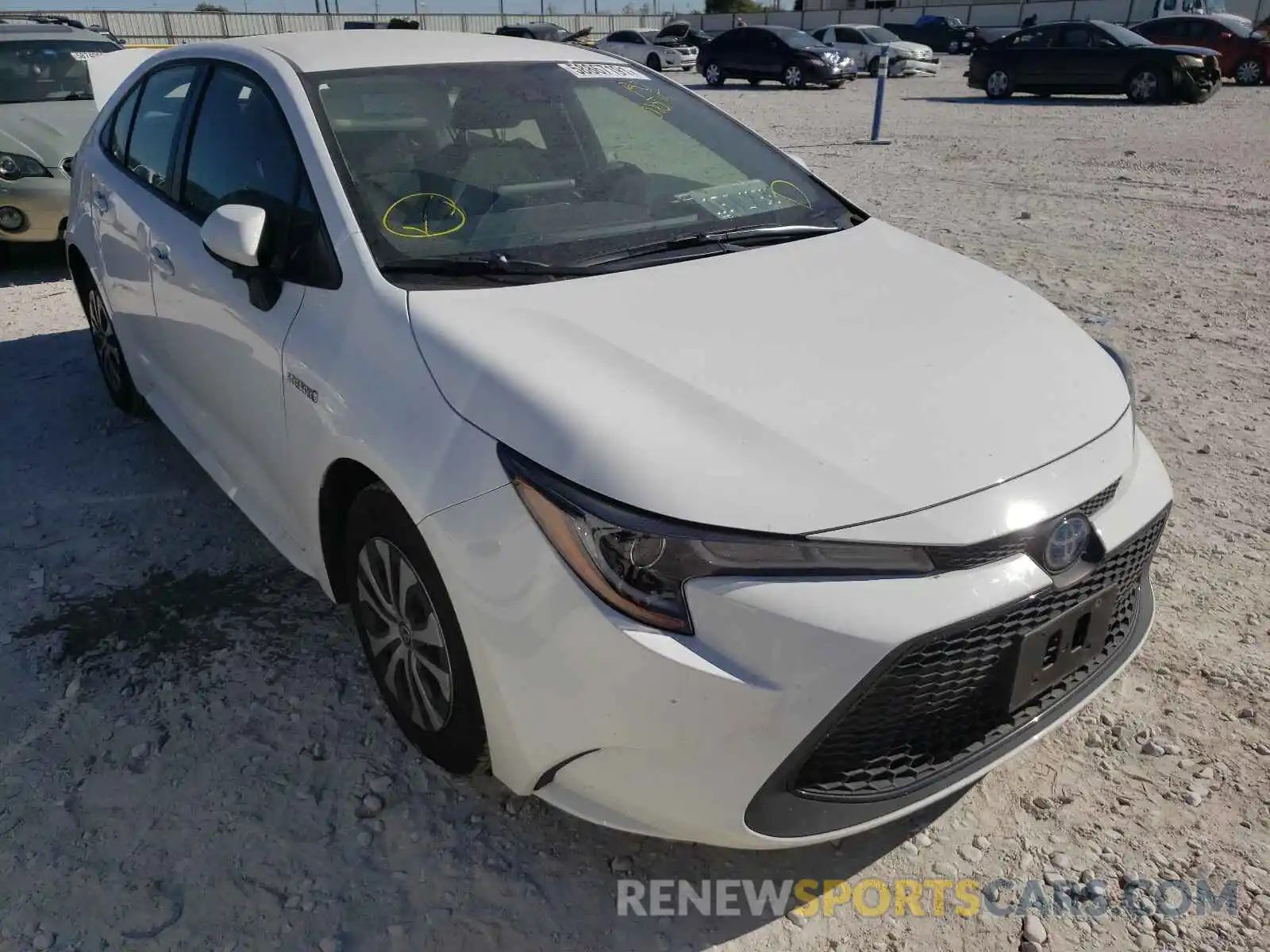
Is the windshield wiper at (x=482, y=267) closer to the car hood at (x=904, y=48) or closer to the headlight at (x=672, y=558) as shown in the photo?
the headlight at (x=672, y=558)

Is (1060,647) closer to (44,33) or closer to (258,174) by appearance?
(258,174)

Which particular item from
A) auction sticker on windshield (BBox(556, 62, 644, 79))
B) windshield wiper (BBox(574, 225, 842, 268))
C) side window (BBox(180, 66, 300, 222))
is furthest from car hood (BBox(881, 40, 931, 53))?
side window (BBox(180, 66, 300, 222))

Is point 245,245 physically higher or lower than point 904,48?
higher

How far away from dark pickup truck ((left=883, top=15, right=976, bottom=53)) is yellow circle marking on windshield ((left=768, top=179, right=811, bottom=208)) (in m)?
39.7

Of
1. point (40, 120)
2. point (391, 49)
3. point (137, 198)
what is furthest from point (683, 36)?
point (391, 49)

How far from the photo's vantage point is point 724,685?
1.76 m

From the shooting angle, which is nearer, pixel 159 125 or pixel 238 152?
pixel 238 152

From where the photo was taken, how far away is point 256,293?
270cm

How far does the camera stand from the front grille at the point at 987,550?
1.83 meters

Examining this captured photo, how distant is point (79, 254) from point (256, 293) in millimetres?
2482

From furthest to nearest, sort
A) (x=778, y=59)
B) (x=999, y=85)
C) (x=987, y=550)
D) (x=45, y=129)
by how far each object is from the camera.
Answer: (x=778, y=59) → (x=999, y=85) → (x=45, y=129) → (x=987, y=550)

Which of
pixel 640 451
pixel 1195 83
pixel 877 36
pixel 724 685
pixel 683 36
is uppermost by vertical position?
pixel 640 451

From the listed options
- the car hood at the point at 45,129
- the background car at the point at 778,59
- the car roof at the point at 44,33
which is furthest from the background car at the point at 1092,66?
the car hood at the point at 45,129

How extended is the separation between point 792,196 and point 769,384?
1376 mm
